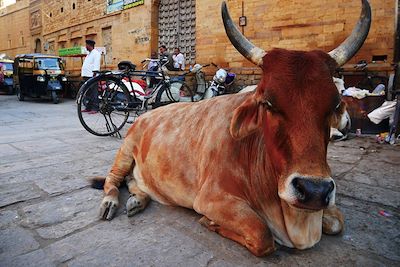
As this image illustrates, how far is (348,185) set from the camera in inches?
129

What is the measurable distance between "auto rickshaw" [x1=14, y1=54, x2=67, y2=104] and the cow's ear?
527 inches

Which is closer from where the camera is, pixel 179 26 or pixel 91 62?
pixel 91 62

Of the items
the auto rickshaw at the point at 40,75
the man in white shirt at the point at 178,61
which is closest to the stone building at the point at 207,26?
the man in white shirt at the point at 178,61

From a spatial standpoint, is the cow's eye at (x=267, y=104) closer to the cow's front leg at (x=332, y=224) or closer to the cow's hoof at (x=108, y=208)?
the cow's front leg at (x=332, y=224)

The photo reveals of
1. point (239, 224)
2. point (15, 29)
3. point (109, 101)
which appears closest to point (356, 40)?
point (239, 224)

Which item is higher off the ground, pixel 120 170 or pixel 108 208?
pixel 120 170

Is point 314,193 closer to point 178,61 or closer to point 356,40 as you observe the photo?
point 356,40

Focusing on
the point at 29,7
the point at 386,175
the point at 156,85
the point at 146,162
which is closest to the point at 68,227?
the point at 146,162

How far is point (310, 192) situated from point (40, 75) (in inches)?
564

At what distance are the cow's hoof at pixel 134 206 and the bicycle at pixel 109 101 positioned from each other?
343 cm

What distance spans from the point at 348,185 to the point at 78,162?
333 cm

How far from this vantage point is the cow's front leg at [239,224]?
183cm

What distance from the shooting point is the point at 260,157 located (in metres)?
2.03

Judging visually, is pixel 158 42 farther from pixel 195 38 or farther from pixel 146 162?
pixel 146 162
